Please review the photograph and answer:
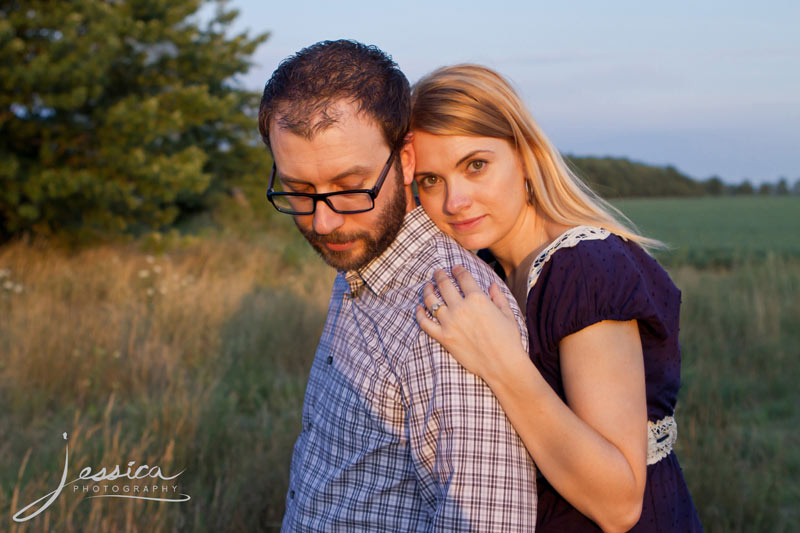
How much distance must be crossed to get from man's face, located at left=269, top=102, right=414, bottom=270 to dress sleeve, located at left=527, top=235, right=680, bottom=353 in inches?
19.1

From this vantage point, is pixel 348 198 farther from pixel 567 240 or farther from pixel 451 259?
pixel 567 240

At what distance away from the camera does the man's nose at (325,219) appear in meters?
1.70

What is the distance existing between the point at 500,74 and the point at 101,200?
672 cm

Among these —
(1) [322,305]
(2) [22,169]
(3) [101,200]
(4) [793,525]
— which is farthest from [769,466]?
(2) [22,169]

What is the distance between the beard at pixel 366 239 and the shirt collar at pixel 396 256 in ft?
0.07

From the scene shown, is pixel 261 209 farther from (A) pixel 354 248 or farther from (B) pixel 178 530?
(A) pixel 354 248

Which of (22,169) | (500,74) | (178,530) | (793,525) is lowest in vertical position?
(793,525)

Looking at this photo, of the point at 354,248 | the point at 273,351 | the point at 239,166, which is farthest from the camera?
the point at 239,166

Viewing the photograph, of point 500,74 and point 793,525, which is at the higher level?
point 500,74

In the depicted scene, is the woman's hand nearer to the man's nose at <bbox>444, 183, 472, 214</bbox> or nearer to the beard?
the beard

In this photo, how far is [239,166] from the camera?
11984 mm

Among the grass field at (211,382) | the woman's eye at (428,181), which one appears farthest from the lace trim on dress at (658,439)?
the grass field at (211,382)
